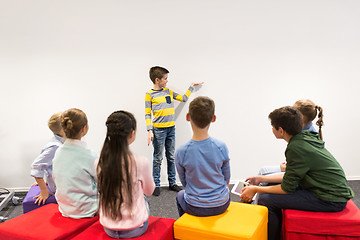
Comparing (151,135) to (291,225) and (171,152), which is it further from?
(291,225)

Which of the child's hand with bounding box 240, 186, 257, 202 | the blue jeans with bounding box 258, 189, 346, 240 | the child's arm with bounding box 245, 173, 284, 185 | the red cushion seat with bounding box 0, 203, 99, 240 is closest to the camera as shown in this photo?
the red cushion seat with bounding box 0, 203, 99, 240

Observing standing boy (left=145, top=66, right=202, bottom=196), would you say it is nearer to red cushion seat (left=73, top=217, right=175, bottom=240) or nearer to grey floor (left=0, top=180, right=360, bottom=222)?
grey floor (left=0, top=180, right=360, bottom=222)

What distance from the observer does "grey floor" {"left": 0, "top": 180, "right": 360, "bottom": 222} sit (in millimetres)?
2771

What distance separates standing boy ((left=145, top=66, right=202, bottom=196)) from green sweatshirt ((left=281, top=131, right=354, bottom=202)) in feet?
5.31

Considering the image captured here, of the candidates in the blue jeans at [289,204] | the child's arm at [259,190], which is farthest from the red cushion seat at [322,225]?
the child's arm at [259,190]

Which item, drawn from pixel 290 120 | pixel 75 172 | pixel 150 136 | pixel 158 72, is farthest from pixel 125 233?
pixel 158 72

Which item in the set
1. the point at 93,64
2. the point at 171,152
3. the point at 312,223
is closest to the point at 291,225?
the point at 312,223

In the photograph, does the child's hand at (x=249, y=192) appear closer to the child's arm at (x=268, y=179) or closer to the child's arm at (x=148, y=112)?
the child's arm at (x=268, y=179)

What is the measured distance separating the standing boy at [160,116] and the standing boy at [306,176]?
4.88 ft

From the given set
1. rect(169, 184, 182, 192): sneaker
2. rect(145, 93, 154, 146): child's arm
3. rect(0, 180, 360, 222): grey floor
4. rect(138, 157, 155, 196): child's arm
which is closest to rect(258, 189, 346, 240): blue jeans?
rect(138, 157, 155, 196): child's arm

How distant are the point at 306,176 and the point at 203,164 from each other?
669 mm

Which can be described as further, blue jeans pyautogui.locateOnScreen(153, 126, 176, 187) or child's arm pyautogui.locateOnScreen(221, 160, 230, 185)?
blue jeans pyautogui.locateOnScreen(153, 126, 176, 187)

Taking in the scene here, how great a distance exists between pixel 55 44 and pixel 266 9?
2.41m

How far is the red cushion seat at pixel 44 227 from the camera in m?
1.73
